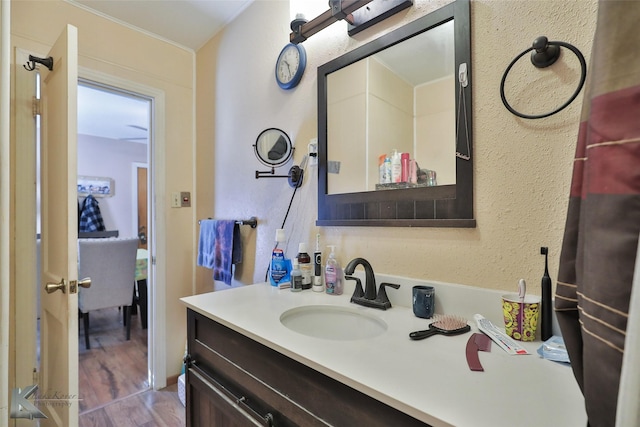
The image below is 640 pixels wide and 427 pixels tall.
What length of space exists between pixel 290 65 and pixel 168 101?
1033mm

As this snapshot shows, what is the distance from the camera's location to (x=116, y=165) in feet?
15.3

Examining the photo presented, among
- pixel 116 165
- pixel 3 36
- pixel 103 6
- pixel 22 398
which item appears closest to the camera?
pixel 3 36

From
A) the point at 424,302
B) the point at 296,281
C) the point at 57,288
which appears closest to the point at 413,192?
the point at 424,302

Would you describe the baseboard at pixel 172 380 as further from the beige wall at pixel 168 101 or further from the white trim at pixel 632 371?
the white trim at pixel 632 371

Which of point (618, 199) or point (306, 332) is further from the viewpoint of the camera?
point (306, 332)

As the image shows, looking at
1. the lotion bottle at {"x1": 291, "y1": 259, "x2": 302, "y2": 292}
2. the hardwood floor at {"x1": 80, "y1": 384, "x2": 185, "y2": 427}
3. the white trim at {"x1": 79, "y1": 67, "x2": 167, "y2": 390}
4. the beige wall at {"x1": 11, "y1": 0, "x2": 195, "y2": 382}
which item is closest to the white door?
the hardwood floor at {"x1": 80, "y1": 384, "x2": 185, "y2": 427}

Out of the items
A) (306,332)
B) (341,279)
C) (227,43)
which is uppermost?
(227,43)

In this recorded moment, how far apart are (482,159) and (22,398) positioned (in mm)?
2173

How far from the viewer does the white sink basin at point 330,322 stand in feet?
3.23

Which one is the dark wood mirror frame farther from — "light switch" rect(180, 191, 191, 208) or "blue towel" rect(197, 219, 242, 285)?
"light switch" rect(180, 191, 191, 208)

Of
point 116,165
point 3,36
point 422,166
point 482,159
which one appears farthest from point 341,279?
point 116,165

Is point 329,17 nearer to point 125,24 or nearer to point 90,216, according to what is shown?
point 125,24

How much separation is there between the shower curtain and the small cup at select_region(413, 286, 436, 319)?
563 millimetres

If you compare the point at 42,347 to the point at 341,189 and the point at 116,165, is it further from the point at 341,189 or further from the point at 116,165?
the point at 116,165
